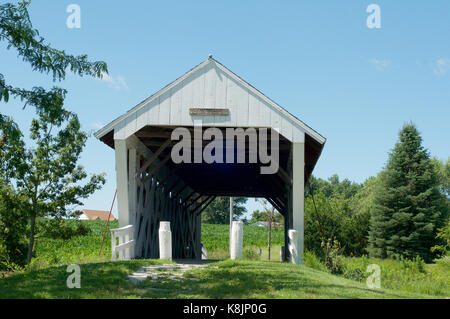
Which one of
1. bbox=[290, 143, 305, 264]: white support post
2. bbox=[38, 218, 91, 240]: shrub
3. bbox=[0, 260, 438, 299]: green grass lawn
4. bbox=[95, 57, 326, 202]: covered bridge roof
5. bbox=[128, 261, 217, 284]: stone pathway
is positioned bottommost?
bbox=[128, 261, 217, 284]: stone pathway

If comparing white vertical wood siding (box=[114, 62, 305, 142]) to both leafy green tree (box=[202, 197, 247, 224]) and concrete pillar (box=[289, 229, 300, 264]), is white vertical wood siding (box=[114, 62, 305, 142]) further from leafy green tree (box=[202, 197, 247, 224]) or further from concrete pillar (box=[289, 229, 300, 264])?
leafy green tree (box=[202, 197, 247, 224])

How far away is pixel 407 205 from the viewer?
103 ft

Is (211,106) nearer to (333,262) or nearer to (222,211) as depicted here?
(333,262)

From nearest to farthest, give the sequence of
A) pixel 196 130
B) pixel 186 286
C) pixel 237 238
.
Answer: pixel 186 286 → pixel 237 238 → pixel 196 130

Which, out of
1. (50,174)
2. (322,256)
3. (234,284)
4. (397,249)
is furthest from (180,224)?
(397,249)

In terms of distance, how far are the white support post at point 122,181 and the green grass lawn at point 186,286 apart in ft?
10.6

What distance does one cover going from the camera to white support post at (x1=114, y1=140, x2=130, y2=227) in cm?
1198

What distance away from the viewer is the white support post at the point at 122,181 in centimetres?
1198

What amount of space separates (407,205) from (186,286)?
1071 inches

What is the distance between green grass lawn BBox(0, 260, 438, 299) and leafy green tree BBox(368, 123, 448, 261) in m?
23.3

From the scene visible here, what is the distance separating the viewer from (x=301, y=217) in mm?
12039

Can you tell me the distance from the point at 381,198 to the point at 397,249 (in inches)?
142

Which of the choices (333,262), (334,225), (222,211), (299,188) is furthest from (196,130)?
(222,211)

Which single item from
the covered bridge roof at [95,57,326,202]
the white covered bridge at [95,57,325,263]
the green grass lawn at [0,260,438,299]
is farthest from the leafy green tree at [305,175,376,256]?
the green grass lawn at [0,260,438,299]
